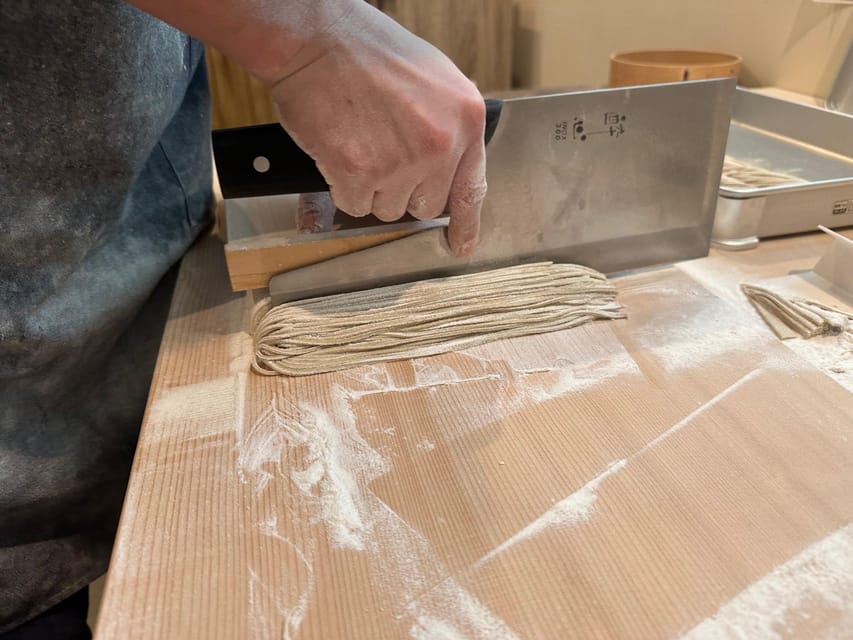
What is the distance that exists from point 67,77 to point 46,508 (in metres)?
0.46

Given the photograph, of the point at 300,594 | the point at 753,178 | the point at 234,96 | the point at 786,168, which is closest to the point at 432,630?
the point at 300,594

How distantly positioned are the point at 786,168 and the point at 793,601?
2.56ft

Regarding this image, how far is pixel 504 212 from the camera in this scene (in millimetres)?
676

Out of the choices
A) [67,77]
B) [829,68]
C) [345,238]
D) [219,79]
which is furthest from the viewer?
[219,79]

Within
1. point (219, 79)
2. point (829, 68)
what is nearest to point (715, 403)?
point (829, 68)

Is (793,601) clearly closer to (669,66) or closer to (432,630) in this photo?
(432,630)

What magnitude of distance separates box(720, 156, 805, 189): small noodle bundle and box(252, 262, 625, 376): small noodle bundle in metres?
0.34

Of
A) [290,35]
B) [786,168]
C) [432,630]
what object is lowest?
[432,630]

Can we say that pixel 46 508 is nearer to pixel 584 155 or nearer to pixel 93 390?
pixel 93 390

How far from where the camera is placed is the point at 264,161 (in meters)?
0.59

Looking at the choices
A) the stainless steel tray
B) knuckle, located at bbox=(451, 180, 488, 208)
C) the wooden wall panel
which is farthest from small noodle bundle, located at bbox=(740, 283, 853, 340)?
the wooden wall panel

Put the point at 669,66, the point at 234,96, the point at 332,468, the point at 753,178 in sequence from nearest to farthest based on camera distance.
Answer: the point at 332,468 < the point at 753,178 < the point at 669,66 < the point at 234,96

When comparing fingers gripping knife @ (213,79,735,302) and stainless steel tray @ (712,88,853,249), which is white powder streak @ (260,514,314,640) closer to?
fingers gripping knife @ (213,79,735,302)

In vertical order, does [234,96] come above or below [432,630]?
above
